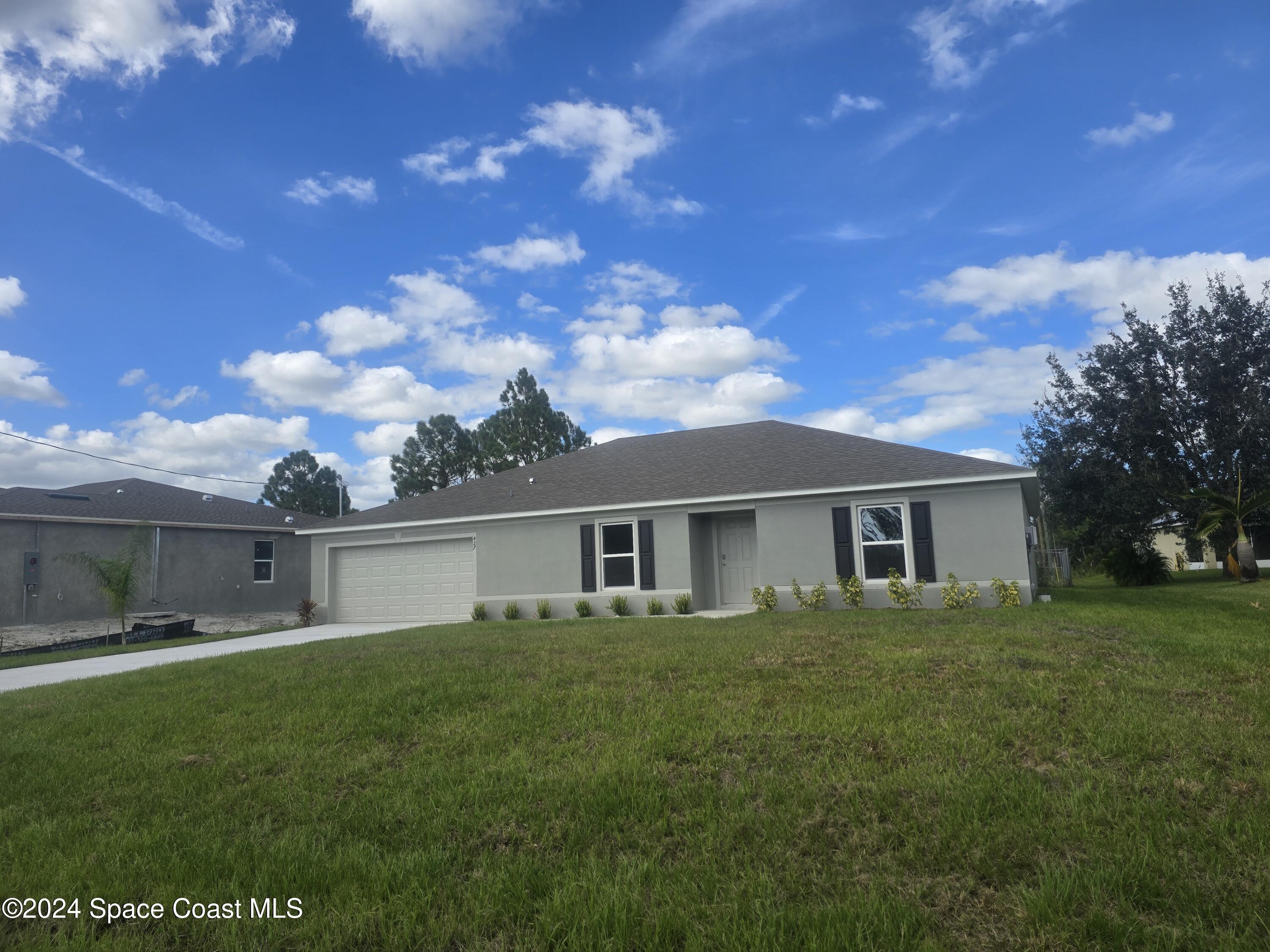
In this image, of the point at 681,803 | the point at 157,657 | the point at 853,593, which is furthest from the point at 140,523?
the point at 681,803

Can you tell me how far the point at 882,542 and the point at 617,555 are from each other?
5696 millimetres

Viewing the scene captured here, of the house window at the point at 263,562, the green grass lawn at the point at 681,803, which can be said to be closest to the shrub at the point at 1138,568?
the green grass lawn at the point at 681,803

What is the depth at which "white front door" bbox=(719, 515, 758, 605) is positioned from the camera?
54.6 feet

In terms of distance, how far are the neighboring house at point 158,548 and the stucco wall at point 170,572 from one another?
0.9 inches

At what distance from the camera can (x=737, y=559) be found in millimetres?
16859

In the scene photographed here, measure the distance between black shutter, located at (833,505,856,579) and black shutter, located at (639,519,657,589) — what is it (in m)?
3.88

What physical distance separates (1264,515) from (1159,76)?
17.7m

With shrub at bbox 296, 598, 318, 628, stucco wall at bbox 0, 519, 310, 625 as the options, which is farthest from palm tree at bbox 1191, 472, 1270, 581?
stucco wall at bbox 0, 519, 310, 625

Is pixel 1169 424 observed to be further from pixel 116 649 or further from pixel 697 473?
pixel 116 649

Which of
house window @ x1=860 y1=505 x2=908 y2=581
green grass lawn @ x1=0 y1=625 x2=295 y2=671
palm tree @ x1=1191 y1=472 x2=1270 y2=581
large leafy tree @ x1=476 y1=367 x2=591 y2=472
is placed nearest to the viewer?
green grass lawn @ x1=0 y1=625 x2=295 y2=671

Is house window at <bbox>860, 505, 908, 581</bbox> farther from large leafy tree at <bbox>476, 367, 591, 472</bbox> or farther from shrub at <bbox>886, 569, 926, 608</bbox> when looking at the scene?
large leafy tree at <bbox>476, 367, 591, 472</bbox>

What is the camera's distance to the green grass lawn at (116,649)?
504 inches

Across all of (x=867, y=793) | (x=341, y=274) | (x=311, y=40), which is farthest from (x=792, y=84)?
(x=867, y=793)

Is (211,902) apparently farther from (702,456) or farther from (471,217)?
(702,456)
